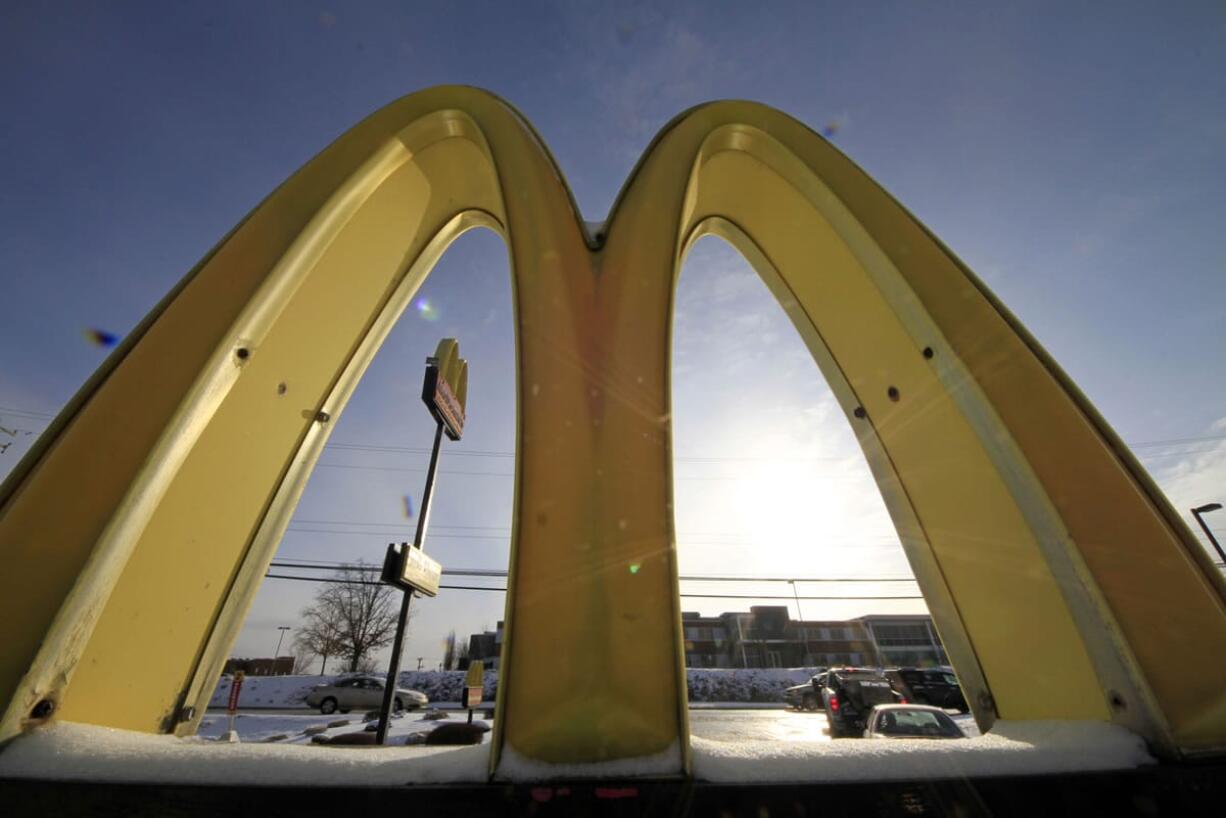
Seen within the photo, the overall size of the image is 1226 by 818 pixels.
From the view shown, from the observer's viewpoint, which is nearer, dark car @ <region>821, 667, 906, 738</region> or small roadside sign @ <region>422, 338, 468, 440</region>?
small roadside sign @ <region>422, 338, 468, 440</region>

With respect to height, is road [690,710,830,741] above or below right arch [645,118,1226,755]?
below

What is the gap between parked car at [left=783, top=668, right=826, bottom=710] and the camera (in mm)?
18009

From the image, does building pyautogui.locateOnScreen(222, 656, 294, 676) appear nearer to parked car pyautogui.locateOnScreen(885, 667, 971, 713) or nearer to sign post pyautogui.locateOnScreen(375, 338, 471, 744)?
parked car pyautogui.locateOnScreen(885, 667, 971, 713)

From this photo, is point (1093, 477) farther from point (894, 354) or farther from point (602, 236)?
point (602, 236)

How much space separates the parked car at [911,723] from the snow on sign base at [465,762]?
7255 mm

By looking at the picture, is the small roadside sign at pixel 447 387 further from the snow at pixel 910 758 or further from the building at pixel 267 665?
the building at pixel 267 665

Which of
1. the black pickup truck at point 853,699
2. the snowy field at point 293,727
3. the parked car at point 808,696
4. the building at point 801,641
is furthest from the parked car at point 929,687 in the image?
the building at point 801,641

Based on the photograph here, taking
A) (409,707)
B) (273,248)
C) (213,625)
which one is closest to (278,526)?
(213,625)

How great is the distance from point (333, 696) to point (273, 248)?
791 inches

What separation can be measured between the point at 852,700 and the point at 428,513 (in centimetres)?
1162

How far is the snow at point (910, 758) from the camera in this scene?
4.05 feet

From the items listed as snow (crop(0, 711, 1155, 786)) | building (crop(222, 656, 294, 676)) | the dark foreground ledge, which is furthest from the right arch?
building (crop(222, 656, 294, 676))

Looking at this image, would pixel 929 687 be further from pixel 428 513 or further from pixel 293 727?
pixel 293 727

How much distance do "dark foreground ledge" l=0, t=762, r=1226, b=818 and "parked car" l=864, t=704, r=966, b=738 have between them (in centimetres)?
743
